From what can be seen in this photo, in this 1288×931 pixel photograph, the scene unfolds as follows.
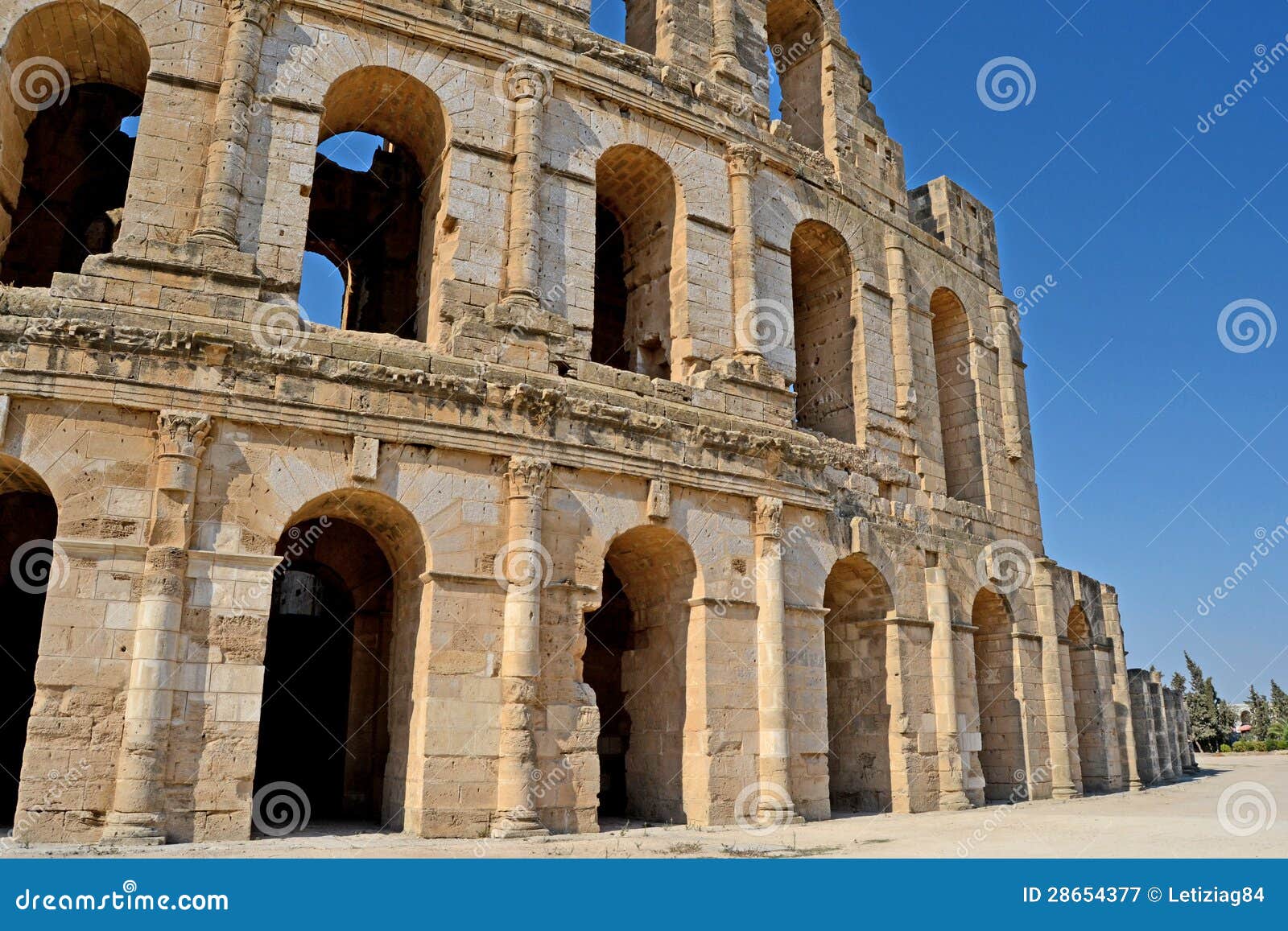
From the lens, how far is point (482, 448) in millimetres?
12992

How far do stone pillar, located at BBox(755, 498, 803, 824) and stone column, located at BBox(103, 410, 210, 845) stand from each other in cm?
770

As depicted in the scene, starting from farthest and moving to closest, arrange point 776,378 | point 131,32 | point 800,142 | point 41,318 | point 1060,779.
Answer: point 800,142, point 1060,779, point 776,378, point 131,32, point 41,318

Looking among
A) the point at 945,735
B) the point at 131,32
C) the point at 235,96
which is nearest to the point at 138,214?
the point at 235,96

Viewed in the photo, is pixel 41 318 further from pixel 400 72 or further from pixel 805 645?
pixel 805 645

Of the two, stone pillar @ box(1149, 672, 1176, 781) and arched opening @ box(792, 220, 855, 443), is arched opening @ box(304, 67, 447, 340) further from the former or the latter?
stone pillar @ box(1149, 672, 1176, 781)

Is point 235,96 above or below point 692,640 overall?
above

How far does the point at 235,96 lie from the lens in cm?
1308

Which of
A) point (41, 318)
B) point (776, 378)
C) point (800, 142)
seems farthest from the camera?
point (800, 142)

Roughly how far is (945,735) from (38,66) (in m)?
17.4

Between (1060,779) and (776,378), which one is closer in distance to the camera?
(776,378)

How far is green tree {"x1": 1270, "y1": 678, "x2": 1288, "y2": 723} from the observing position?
60.7m

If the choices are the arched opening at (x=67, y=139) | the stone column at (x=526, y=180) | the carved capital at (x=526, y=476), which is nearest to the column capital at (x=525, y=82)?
the stone column at (x=526, y=180)

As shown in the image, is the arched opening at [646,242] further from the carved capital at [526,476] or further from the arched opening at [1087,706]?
the arched opening at [1087,706]

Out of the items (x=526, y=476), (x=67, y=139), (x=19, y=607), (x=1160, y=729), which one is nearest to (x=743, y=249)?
(x=526, y=476)
